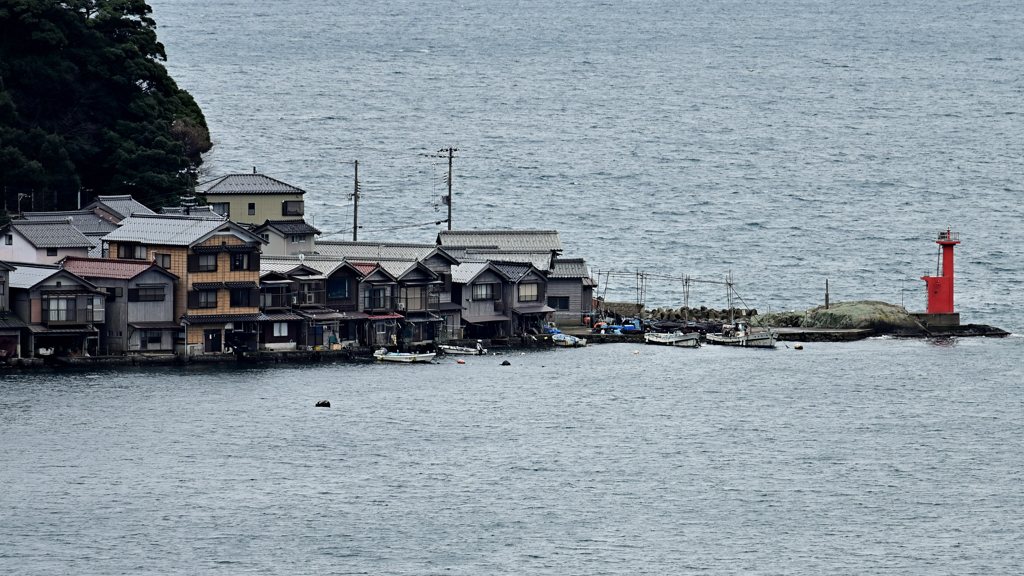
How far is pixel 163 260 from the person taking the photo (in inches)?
2328

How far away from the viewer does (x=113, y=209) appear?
67.1 m

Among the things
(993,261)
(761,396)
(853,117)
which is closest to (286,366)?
(761,396)

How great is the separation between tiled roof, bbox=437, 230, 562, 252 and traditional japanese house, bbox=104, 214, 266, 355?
1377 cm

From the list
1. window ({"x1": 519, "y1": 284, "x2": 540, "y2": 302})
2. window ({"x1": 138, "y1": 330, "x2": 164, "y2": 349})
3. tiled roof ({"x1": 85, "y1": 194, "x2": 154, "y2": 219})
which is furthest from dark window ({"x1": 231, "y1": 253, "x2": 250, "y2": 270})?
window ({"x1": 519, "y1": 284, "x2": 540, "y2": 302})

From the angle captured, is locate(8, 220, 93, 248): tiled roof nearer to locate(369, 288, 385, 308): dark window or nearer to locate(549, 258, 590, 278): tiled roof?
locate(369, 288, 385, 308): dark window

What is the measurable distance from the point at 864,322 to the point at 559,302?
13.2 meters

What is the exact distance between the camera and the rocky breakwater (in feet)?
231

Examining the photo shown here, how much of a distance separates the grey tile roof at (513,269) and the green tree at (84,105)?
615 inches

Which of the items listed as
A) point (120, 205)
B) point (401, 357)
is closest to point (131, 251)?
point (120, 205)

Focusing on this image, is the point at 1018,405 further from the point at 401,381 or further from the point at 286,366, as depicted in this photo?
the point at 286,366

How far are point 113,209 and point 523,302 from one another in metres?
17.2

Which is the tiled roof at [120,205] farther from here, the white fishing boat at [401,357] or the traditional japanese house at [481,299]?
the traditional japanese house at [481,299]

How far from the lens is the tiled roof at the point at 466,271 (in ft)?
213

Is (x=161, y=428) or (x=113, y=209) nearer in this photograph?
(x=161, y=428)
